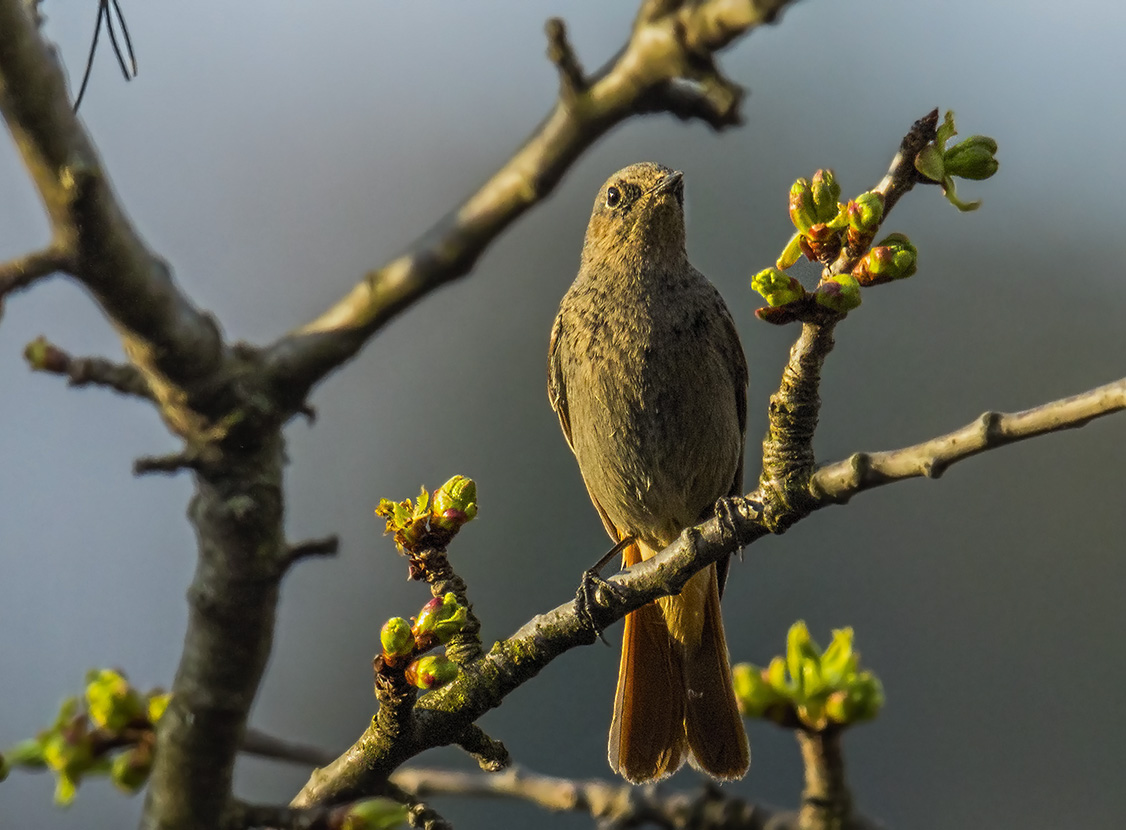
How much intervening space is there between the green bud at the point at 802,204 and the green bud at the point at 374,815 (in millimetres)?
1170

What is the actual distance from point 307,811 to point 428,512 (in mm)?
623

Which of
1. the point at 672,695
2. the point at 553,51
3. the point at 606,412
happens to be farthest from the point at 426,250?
the point at 672,695

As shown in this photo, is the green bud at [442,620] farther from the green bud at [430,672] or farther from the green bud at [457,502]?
the green bud at [457,502]

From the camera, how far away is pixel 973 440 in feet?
4.17

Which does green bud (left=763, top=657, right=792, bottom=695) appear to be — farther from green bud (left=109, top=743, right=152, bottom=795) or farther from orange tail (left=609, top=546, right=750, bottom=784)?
orange tail (left=609, top=546, right=750, bottom=784)

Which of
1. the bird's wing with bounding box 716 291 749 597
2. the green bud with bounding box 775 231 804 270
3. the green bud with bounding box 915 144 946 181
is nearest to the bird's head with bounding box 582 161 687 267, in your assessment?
the bird's wing with bounding box 716 291 749 597

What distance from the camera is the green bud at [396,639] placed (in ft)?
5.86

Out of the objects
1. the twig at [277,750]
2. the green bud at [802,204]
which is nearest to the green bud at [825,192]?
the green bud at [802,204]

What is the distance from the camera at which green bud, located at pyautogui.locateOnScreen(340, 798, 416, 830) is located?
1755 millimetres

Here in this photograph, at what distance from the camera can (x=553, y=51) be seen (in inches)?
59.1

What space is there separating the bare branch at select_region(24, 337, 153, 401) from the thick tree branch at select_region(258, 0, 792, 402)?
22 cm

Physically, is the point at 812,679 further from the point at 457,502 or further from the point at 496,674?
the point at 457,502

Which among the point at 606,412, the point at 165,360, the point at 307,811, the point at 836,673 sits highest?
the point at 606,412

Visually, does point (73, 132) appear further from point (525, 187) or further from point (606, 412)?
point (606, 412)
